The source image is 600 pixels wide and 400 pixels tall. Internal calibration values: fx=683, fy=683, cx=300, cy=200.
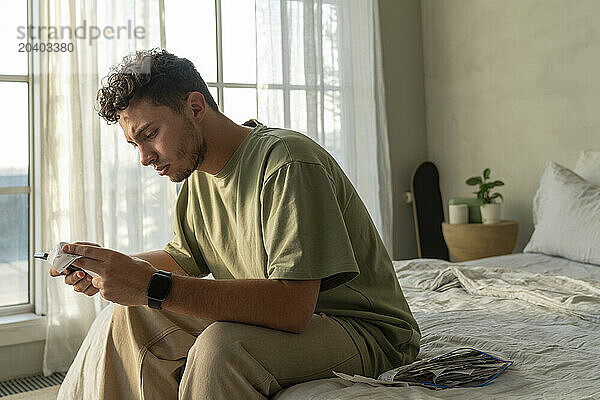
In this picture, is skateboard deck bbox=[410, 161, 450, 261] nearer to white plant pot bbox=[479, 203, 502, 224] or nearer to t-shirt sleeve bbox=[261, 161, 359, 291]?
white plant pot bbox=[479, 203, 502, 224]

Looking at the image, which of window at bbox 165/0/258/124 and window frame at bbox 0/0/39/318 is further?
window at bbox 165/0/258/124

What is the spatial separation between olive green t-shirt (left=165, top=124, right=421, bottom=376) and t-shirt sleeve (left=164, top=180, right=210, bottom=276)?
97 millimetres

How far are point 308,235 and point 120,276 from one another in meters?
0.38

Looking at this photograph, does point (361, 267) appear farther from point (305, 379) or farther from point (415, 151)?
point (415, 151)

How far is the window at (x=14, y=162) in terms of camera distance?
3223mm

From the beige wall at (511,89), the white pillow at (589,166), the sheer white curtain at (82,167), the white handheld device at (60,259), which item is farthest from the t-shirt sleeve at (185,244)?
the beige wall at (511,89)

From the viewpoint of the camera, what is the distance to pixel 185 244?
5.89ft

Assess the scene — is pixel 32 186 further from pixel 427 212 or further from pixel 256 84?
pixel 427 212

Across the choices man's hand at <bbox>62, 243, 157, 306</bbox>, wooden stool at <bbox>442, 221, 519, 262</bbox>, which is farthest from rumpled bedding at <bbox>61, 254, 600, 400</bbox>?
wooden stool at <bbox>442, 221, 519, 262</bbox>

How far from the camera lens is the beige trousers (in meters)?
1.24

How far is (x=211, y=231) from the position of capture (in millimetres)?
1689

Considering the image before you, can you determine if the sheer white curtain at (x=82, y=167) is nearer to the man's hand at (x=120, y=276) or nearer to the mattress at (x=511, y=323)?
the mattress at (x=511, y=323)

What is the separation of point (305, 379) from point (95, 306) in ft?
6.94

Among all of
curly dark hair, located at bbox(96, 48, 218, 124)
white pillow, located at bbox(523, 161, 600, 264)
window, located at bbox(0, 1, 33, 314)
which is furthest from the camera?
window, located at bbox(0, 1, 33, 314)
